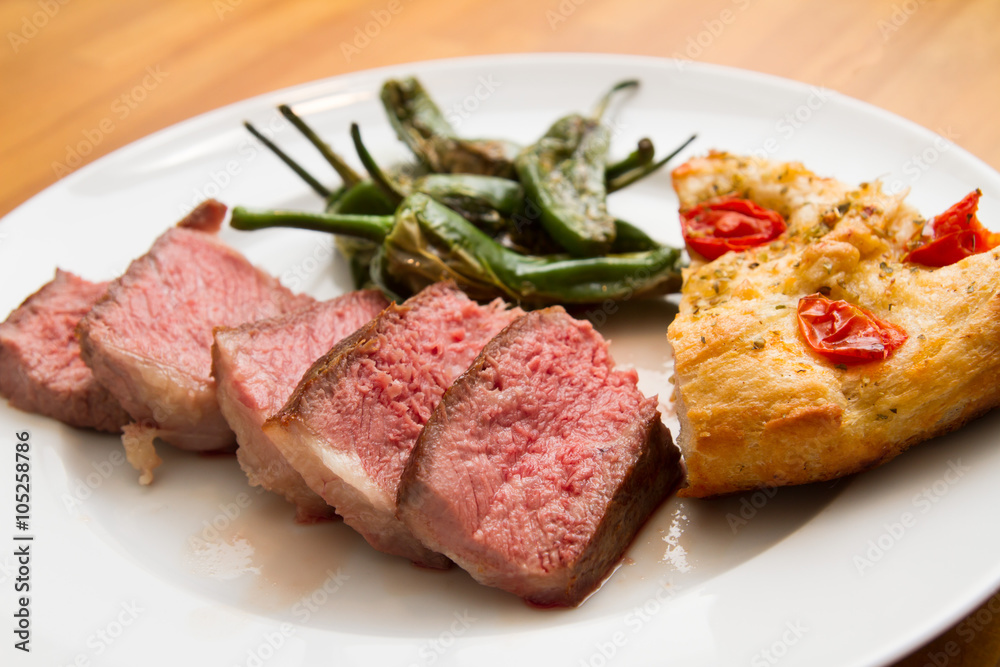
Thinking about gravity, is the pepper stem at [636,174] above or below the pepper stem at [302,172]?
below

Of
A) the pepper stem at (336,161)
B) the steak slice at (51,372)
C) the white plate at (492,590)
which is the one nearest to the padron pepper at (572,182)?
the white plate at (492,590)

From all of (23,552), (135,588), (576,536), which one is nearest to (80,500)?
(23,552)

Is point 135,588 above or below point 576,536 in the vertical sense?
above

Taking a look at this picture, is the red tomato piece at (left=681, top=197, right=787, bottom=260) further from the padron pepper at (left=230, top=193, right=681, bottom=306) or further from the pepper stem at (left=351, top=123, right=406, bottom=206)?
the pepper stem at (left=351, top=123, right=406, bottom=206)

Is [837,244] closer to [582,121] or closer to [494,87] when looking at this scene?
[582,121]

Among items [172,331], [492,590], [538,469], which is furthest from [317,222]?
[492,590]

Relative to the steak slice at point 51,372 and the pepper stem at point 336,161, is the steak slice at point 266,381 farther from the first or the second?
the pepper stem at point 336,161
